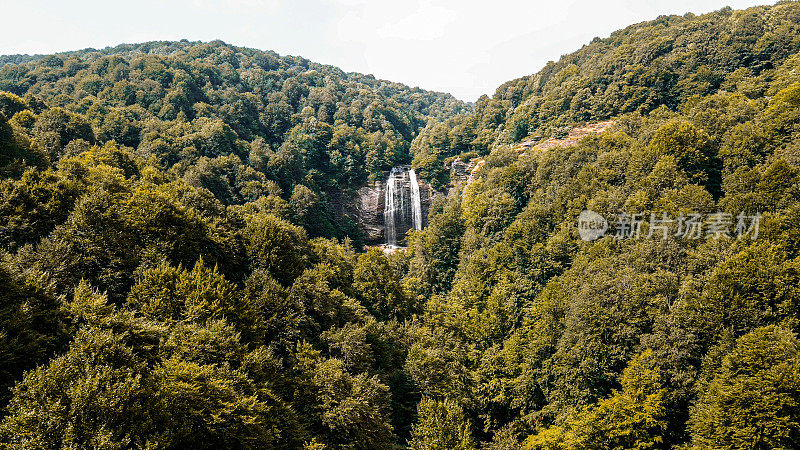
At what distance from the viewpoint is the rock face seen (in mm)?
96812

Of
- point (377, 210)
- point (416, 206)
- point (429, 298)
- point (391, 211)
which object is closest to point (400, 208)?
point (391, 211)

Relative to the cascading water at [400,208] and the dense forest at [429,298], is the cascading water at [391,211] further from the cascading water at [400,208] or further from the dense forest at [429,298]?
the dense forest at [429,298]

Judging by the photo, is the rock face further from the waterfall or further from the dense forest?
the dense forest

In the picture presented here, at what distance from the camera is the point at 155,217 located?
33969mm

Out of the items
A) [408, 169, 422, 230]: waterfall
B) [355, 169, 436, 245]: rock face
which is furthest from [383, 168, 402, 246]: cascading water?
[408, 169, 422, 230]: waterfall

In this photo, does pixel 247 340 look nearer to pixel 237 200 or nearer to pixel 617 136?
pixel 237 200

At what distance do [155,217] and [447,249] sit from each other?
164ft

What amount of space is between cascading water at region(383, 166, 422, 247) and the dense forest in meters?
15.3

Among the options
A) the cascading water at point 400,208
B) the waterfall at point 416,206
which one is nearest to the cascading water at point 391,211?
the cascading water at point 400,208

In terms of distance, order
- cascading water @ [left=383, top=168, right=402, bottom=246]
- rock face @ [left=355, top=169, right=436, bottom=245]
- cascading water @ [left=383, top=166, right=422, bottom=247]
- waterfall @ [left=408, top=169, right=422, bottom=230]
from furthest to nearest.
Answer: waterfall @ [left=408, top=169, right=422, bottom=230]
rock face @ [left=355, top=169, right=436, bottom=245]
cascading water @ [left=383, top=166, right=422, bottom=247]
cascading water @ [left=383, top=168, right=402, bottom=246]

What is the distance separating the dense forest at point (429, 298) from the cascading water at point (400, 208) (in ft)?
50.2

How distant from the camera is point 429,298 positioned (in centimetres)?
6794

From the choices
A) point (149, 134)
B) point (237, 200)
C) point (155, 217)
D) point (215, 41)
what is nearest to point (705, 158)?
point (155, 217)

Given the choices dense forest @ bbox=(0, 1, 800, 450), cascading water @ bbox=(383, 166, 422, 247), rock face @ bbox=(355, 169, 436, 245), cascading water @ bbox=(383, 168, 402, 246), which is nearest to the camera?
dense forest @ bbox=(0, 1, 800, 450)
